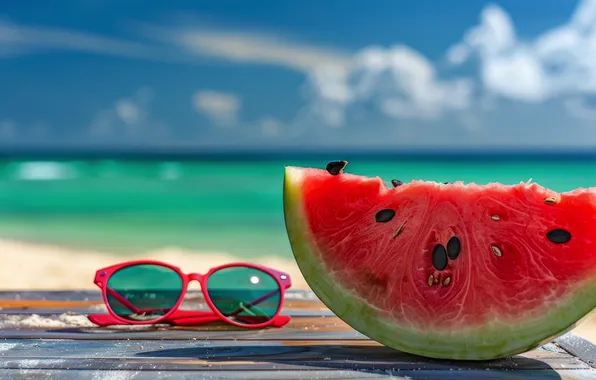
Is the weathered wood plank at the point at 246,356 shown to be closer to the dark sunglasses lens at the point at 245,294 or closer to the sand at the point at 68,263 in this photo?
the dark sunglasses lens at the point at 245,294

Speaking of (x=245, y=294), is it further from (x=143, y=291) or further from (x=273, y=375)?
(x=273, y=375)

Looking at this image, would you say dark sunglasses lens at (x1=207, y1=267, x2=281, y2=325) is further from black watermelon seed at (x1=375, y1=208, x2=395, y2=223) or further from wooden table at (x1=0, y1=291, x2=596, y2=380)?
black watermelon seed at (x1=375, y1=208, x2=395, y2=223)

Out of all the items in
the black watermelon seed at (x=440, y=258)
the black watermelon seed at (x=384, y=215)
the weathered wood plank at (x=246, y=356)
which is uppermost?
the black watermelon seed at (x=384, y=215)

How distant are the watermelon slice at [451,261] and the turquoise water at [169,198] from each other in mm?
8187

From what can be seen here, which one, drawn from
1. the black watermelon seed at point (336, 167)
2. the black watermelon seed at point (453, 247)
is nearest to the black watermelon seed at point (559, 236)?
the black watermelon seed at point (453, 247)

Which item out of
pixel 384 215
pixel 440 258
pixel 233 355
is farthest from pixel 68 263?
pixel 440 258

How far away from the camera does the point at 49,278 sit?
7922mm

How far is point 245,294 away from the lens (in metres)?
2.39

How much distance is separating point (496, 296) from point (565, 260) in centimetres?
19

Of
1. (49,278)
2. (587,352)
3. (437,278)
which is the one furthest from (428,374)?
(49,278)

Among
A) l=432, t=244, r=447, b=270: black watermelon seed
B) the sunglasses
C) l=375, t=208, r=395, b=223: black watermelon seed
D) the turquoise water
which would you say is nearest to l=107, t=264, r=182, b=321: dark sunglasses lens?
the sunglasses

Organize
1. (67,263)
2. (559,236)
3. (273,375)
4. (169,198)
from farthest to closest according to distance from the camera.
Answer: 1. (169,198)
2. (67,263)
3. (559,236)
4. (273,375)

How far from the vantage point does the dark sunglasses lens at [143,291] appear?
2379 mm

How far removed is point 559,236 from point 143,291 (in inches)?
51.6
